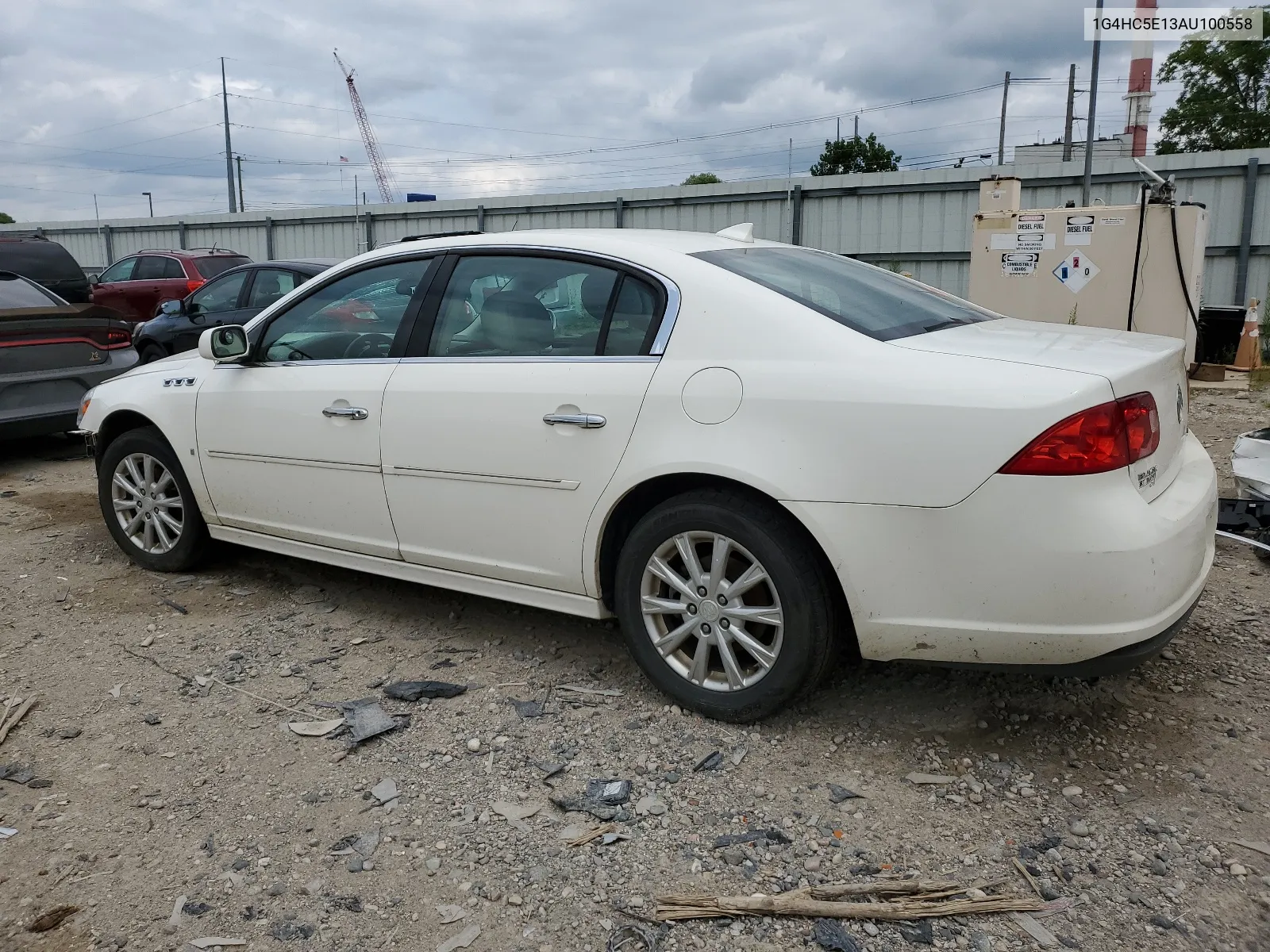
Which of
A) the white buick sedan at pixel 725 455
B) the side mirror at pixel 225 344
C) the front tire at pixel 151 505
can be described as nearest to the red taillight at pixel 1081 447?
the white buick sedan at pixel 725 455

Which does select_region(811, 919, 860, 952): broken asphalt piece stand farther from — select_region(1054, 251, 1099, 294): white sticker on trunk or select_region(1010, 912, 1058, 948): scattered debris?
select_region(1054, 251, 1099, 294): white sticker on trunk

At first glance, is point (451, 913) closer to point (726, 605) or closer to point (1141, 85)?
point (726, 605)

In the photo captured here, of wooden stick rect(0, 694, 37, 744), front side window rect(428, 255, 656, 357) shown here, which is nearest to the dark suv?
front side window rect(428, 255, 656, 357)

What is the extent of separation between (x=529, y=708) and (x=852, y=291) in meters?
1.85

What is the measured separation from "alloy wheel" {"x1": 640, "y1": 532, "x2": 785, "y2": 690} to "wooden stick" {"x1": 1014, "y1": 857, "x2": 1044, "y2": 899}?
0.88 metres

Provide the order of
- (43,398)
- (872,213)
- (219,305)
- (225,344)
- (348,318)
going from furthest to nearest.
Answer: (872,213), (219,305), (43,398), (225,344), (348,318)

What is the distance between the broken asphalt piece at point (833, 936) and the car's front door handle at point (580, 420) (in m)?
1.65

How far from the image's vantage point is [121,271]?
15906mm

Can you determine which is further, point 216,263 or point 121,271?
point 121,271

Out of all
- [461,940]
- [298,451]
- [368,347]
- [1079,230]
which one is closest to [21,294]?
[298,451]

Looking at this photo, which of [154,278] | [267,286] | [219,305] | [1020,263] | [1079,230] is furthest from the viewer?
Result: [154,278]

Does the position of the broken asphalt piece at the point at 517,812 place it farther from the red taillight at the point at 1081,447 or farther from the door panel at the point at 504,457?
the red taillight at the point at 1081,447

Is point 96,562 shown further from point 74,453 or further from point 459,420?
point 74,453

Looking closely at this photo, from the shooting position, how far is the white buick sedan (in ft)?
9.05
